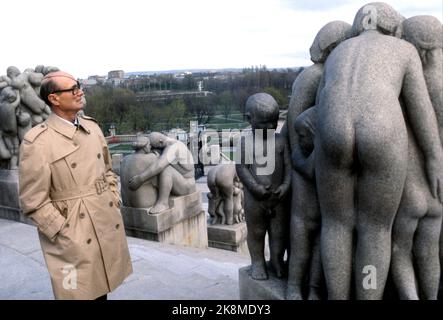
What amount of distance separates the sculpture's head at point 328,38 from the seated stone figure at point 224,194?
17.9 ft

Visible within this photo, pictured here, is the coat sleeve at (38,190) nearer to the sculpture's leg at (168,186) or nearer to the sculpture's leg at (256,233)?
the sculpture's leg at (256,233)

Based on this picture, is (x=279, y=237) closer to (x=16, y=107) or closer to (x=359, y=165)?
(x=359, y=165)

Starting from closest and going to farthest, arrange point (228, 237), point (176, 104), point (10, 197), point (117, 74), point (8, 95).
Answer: point (8, 95)
point (10, 197)
point (228, 237)
point (176, 104)
point (117, 74)

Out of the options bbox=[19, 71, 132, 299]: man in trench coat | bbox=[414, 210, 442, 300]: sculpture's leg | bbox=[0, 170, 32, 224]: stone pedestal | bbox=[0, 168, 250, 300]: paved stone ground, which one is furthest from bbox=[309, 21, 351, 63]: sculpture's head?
bbox=[0, 170, 32, 224]: stone pedestal

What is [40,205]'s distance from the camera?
8.61ft

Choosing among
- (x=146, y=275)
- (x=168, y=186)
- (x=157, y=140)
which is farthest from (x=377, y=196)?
(x=157, y=140)

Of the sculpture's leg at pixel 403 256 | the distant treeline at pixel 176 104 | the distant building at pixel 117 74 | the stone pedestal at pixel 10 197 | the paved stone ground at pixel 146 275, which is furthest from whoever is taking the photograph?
the distant building at pixel 117 74

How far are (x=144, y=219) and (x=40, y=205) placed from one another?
463cm

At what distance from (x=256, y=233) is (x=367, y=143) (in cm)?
123

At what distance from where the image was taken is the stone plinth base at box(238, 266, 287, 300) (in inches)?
125

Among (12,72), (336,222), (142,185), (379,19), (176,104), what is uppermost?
(379,19)

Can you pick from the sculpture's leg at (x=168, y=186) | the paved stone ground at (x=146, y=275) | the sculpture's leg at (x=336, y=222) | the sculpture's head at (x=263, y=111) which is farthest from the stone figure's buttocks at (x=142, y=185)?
the sculpture's leg at (x=336, y=222)

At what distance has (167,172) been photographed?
741 cm

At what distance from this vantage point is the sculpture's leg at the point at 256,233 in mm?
3328
